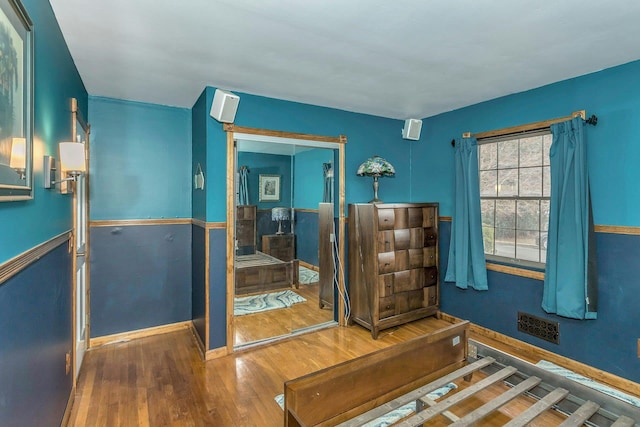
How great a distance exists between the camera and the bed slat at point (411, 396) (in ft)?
5.24

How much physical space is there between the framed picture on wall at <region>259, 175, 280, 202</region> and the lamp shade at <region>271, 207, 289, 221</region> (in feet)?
0.34

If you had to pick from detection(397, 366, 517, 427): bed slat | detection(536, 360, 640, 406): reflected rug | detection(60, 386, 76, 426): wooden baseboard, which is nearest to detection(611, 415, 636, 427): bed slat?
detection(397, 366, 517, 427): bed slat

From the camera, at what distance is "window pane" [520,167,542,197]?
3.10m

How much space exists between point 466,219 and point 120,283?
3620mm

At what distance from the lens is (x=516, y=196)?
3254mm

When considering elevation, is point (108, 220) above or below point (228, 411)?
above

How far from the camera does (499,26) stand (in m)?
1.98

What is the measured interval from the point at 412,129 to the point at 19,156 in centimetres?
365

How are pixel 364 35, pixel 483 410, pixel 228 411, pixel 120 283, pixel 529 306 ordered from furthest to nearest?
pixel 120 283 < pixel 529 306 < pixel 228 411 < pixel 364 35 < pixel 483 410

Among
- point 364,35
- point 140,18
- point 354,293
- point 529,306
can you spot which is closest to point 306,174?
point 354,293

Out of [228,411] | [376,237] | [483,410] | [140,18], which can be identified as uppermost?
[140,18]

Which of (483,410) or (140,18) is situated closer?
(483,410)

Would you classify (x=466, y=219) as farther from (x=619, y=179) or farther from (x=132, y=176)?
(x=132, y=176)

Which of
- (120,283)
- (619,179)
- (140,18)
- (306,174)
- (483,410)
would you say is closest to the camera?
(483,410)
